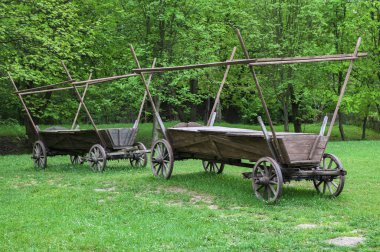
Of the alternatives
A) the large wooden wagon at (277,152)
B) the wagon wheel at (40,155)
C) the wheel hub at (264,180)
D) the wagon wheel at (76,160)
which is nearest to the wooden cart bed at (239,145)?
the large wooden wagon at (277,152)

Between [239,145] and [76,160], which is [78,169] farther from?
[239,145]

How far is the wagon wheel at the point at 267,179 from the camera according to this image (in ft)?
32.0

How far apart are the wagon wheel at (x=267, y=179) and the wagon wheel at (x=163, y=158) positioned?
3189 millimetres

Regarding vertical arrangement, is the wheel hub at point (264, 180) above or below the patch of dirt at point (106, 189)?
above

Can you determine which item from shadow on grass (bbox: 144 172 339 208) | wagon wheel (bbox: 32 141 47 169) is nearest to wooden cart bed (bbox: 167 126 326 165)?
shadow on grass (bbox: 144 172 339 208)

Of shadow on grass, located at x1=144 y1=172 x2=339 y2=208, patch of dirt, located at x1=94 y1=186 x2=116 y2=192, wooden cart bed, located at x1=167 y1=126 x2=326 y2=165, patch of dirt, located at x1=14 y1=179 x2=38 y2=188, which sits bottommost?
patch of dirt, located at x1=14 y1=179 x2=38 y2=188

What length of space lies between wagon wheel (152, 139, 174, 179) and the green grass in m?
0.33

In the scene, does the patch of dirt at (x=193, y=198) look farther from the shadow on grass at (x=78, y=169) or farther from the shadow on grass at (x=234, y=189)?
the shadow on grass at (x=78, y=169)

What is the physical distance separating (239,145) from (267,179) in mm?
1210

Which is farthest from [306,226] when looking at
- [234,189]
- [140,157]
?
[140,157]

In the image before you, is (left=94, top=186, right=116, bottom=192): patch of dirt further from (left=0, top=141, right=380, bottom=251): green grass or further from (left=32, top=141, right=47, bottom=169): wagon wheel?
(left=32, top=141, right=47, bottom=169): wagon wheel

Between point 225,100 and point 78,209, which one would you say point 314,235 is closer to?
point 78,209

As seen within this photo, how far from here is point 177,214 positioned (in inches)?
356

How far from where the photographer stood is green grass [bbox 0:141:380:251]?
7.14 m
